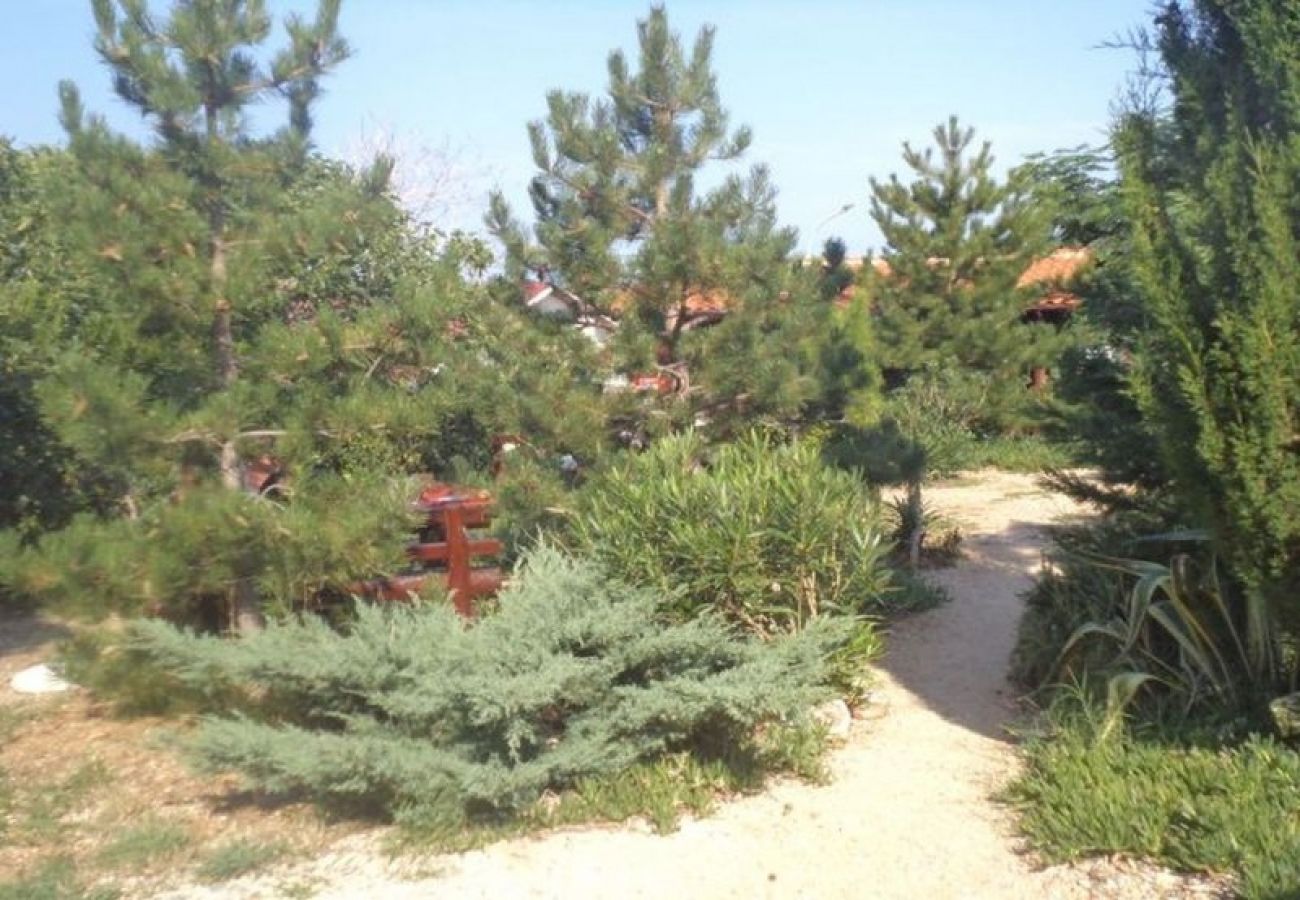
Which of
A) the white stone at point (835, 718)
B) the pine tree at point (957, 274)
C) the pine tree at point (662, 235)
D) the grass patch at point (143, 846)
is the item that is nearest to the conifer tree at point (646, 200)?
the pine tree at point (662, 235)

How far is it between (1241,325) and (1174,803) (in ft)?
5.69

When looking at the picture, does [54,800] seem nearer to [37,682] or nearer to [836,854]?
[37,682]

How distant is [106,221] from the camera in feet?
20.9

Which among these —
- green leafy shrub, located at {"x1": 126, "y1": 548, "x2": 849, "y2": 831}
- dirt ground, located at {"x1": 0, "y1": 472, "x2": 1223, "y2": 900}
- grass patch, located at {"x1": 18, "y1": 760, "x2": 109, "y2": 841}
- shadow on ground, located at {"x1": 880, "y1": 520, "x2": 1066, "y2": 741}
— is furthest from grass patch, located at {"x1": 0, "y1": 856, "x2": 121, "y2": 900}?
shadow on ground, located at {"x1": 880, "y1": 520, "x2": 1066, "y2": 741}

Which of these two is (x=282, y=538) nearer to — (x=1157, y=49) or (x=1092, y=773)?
(x=1092, y=773)

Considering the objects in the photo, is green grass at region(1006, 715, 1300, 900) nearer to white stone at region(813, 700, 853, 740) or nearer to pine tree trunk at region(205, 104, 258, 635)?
white stone at region(813, 700, 853, 740)

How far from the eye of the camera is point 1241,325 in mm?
4664

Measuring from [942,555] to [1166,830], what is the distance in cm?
608

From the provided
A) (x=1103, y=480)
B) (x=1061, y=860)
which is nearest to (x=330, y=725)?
(x=1061, y=860)

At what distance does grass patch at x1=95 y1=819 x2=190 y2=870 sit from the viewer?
5121 mm

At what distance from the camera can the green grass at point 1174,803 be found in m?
4.45

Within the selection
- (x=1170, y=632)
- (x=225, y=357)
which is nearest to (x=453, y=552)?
(x=225, y=357)

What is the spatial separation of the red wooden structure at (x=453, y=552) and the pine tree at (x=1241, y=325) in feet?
13.3

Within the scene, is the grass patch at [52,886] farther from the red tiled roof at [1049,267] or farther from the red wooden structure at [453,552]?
the red tiled roof at [1049,267]
